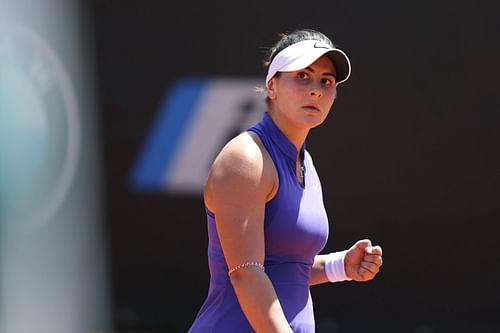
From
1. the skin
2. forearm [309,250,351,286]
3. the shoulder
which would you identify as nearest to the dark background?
forearm [309,250,351,286]

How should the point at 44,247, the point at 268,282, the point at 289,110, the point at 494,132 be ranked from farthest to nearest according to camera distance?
the point at 494,132, the point at 44,247, the point at 289,110, the point at 268,282

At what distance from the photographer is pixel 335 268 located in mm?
2947

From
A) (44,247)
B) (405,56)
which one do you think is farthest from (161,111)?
(44,247)

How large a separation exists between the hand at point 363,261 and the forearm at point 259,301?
515mm

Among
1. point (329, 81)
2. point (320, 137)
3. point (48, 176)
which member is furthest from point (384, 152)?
point (329, 81)

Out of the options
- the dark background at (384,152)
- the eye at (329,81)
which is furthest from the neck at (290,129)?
the dark background at (384,152)

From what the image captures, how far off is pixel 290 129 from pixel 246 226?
13.5 inches

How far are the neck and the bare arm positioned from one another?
0.61ft

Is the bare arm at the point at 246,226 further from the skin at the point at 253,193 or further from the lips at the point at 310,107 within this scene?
the lips at the point at 310,107

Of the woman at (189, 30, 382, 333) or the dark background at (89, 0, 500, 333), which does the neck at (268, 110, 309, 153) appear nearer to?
the woman at (189, 30, 382, 333)

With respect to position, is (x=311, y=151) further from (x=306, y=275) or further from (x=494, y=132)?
(x=306, y=275)

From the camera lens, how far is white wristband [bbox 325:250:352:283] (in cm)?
293

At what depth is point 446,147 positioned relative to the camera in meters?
5.71

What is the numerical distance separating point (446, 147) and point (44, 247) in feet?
11.0
